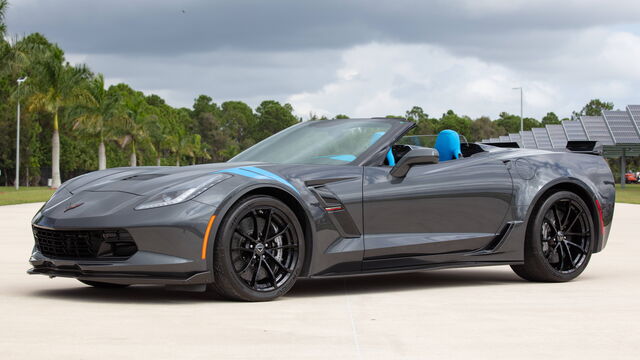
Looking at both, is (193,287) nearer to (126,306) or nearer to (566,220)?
(126,306)

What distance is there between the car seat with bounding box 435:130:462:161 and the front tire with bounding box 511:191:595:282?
0.83m

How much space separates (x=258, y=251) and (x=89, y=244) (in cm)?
110

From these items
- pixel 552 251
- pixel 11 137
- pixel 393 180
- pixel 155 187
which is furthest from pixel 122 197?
pixel 11 137

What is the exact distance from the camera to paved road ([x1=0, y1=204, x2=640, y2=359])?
4695 mm

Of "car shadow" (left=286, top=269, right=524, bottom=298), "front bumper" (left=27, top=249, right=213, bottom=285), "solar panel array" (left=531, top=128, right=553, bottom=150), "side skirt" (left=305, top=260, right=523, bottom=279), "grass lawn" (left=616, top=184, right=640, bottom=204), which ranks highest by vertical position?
"solar panel array" (left=531, top=128, right=553, bottom=150)

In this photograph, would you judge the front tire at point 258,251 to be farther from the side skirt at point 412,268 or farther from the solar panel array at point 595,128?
the solar panel array at point 595,128

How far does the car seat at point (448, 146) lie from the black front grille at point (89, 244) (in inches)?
111

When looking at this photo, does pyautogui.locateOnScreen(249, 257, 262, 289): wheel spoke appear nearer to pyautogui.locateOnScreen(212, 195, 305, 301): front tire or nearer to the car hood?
pyautogui.locateOnScreen(212, 195, 305, 301): front tire

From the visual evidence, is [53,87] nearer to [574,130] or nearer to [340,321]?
[574,130]

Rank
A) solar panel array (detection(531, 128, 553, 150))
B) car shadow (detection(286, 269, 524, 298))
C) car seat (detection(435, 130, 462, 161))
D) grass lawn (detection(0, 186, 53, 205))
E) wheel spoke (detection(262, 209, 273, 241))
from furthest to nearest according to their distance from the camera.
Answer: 1. solar panel array (detection(531, 128, 553, 150))
2. grass lawn (detection(0, 186, 53, 205))
3. car seat (detection(435, 130, 462, 161))
4. car shadow (detection(286, 269, 524, 298))
5. wheel spoke (detection(262, 209, 273, 241))

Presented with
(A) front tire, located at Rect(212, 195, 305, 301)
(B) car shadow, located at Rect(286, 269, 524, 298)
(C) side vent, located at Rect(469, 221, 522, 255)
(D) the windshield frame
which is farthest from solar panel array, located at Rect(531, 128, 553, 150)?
(A) front tire, located at Rect(212, 195, 305, 301)

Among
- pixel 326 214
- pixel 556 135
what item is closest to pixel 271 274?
pixel 326 214

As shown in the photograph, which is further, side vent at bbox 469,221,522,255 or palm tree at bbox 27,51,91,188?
palm tree at bbox 27,51,91,188

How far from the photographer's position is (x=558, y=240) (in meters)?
8.12
